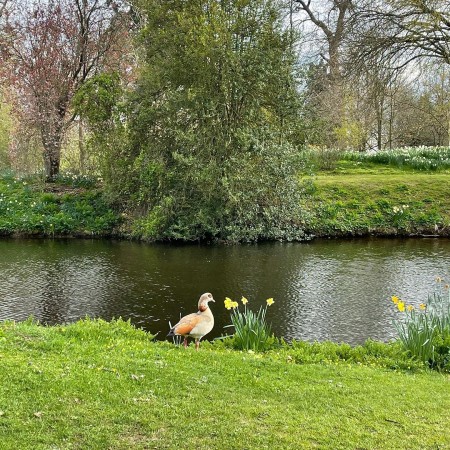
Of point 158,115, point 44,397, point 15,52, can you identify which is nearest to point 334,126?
→ point 158,115

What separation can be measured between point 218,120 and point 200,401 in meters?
15.5

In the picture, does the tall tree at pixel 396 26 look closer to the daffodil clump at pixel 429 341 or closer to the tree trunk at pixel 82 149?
the daffodil clump at pixel 429 341

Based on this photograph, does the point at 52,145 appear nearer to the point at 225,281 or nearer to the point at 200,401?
the point at 225,281

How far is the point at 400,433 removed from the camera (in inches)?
176

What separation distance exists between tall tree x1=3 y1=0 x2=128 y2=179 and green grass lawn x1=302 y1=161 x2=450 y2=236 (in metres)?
12.8

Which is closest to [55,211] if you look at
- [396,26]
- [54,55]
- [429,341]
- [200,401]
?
[54,55]

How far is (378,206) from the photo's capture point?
2206 centimetres

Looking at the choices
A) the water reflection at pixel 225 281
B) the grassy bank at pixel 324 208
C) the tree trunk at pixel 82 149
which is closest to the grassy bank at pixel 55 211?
the grassy bank at pixel 324 208

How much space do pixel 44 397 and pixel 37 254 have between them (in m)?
13.1

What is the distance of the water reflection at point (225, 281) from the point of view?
10039 mm

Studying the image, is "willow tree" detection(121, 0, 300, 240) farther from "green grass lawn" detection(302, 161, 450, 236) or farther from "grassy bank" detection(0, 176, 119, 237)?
"grassy bank" detection(0, 176, 119, 237)

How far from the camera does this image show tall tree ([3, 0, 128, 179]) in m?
23.9

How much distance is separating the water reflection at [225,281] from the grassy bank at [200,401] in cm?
304

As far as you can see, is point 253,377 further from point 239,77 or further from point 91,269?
point 239,77
